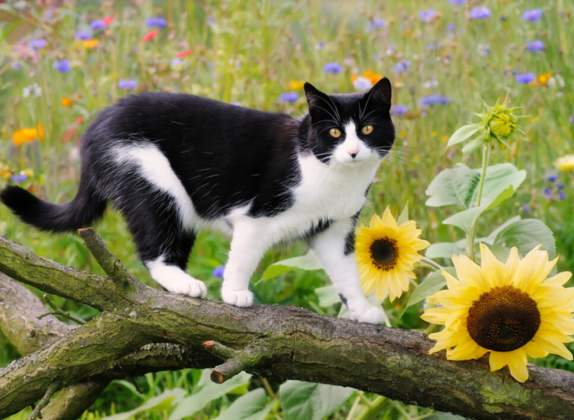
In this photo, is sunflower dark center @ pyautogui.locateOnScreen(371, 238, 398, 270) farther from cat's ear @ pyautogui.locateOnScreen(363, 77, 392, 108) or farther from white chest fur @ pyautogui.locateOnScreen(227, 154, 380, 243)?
cat's ear @ pyautogui.locateOnScreen(363, 77, 392, 108)

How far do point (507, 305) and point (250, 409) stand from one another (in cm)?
84

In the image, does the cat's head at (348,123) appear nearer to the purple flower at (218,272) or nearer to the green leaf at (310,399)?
the green leaf at (310,399)

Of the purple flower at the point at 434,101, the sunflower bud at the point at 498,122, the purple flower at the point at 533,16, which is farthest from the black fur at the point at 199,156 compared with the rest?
the purple flower at the point at 533,16

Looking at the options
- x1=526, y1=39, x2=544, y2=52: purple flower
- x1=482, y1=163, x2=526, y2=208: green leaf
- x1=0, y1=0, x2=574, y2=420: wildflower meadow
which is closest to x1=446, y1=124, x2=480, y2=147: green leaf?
x1=0, y1=0, x2=574, y2=420: wildflower meadow

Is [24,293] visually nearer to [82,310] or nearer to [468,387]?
[82,310]

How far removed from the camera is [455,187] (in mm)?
2260

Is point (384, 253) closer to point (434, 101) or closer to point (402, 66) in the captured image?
point (434, 101)

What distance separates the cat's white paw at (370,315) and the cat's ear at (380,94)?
522mm

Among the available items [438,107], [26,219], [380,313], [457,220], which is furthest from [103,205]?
[438,107]

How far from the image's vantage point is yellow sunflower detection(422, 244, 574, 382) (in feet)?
6.00

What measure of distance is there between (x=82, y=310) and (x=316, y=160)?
4.63 feet

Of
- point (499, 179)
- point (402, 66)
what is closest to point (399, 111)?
point (402, 66)

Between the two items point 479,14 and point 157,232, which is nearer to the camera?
point 157,232

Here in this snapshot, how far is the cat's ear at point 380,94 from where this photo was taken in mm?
2121
